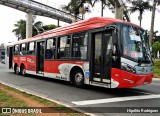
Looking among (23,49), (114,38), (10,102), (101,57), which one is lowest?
(10,102)

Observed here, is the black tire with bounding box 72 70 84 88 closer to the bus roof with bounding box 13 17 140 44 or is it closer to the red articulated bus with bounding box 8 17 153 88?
the red articulated bus with bounding box 8 17 153 88

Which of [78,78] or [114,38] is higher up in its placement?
[114,38]

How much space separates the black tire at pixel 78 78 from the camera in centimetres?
1178

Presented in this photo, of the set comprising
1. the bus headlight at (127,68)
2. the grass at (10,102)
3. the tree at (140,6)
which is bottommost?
the grass at (10,102)

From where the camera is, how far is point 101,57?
10.4 m

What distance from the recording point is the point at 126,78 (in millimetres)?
9359

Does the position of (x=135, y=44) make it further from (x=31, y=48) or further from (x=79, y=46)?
(x=31, y=48)

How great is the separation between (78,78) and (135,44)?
3426 mm

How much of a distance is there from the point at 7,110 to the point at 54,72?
7.29 metres

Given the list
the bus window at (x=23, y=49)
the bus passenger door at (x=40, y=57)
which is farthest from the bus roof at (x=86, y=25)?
the bus window at (x=23, y=49)

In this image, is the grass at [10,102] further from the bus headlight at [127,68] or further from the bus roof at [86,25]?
the bus roof at [86,25]

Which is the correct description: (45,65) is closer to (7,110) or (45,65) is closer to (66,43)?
(66,43)

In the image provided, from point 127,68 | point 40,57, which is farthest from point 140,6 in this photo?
point 127,68

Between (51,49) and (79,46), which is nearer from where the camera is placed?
(79,46)
